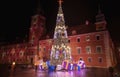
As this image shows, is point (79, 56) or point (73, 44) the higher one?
point (73, 44)

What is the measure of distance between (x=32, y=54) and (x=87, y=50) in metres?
20.9

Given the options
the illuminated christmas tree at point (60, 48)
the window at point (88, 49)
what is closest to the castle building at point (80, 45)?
the window at point (88, 49)

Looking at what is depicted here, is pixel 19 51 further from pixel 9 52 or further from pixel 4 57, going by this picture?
pixel 4 57

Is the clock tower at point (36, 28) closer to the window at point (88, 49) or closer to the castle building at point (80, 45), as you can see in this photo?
the castle building at point (80, 45)

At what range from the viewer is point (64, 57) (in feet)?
87.9

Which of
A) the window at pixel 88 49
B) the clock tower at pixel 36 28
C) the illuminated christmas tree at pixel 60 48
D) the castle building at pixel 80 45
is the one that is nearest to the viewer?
the illuminated christmas tree at pixel 60 48

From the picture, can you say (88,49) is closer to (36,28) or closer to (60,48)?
(60,48)

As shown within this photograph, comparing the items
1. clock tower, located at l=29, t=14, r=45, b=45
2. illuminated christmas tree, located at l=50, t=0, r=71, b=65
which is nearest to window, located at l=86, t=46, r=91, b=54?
illuminated christmas tree, located at l=50, t=0, r=71, b=65

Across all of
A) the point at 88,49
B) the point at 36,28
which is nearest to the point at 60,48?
the point at 88,49

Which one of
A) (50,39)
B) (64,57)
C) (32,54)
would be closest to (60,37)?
(64,57)

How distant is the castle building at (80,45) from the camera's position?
34.4 meters

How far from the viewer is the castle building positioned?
34406 millimetres

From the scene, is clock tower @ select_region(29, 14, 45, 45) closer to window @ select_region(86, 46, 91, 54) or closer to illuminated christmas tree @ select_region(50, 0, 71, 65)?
window @ select_region(86, 46, 91, 54)

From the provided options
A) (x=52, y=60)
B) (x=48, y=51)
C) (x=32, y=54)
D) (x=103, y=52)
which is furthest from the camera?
(x=32, y=54)
